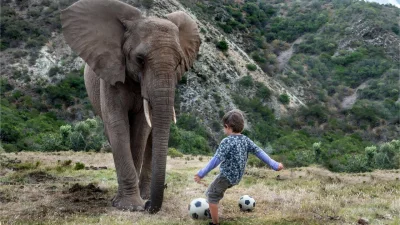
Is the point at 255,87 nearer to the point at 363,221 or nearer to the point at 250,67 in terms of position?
the point at 250,67

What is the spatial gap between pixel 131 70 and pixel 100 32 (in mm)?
924

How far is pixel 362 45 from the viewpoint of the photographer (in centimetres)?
6769

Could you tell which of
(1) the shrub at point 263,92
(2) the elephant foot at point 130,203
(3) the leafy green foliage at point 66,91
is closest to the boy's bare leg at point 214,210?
(2) the elephant foot at point 130,203

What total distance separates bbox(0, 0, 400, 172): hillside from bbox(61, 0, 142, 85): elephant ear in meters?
16.1

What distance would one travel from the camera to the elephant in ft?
21.7

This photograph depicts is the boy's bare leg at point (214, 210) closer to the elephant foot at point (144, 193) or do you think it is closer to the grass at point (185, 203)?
the grass at point (185, 203)

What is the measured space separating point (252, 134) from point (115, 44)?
32.8m

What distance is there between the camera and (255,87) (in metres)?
45.7

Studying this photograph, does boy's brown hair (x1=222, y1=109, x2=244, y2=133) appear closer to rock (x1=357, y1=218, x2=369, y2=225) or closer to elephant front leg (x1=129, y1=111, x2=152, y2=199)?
rock (x1=357, y1=218, x2=369, y2=225)

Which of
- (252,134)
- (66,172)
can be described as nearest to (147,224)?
(66,172)

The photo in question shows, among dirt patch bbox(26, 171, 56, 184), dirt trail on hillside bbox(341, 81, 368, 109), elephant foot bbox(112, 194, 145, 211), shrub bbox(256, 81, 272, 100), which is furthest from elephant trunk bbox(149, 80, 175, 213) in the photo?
dirt trail on hillside bbox(341, 81, 368, 109)

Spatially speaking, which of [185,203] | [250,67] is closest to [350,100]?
[250,67]

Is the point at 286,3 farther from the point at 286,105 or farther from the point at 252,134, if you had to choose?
the point at 252,134

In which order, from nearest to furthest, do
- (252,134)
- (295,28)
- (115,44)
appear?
1. (115,44)
2. (252,134)
3. (295,28)
